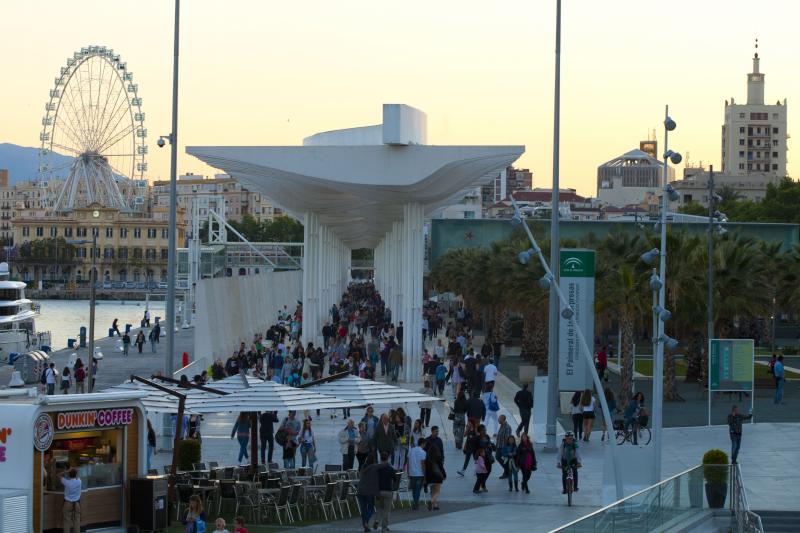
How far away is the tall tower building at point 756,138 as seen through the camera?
171 metres

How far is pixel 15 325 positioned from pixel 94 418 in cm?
5468

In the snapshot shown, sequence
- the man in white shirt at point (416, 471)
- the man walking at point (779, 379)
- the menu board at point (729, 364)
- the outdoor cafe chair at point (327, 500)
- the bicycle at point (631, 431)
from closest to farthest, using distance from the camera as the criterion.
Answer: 1. the outdoor cafe chair at point (327, 500)
2. the man in white shirt at point (416, 471)
3. the bicycle at point (631, 431)
4. the menu board at point (729, 364)
5. the man walking at point (779, 379)

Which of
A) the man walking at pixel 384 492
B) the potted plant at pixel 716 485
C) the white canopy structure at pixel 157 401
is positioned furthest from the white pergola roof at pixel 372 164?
the man walking at pixel 384 492

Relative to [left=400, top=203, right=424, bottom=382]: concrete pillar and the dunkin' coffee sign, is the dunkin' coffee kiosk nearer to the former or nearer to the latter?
the dunkin' coffee sign

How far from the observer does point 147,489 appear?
659 inches

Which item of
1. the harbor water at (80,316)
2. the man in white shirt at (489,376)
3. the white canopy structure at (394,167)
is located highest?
the white canopy structure at (394,167)

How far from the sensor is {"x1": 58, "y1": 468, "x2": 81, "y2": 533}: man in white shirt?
1562cm

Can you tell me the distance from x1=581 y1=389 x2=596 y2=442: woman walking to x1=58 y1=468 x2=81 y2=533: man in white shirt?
13078 mm

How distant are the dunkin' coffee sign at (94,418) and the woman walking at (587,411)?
12.2 meters

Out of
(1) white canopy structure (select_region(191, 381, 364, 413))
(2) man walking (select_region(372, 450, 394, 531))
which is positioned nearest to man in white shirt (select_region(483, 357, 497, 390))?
(1) white canopy structure (select_region(191, 381, 364, 413))

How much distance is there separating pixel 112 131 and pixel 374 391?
300ft

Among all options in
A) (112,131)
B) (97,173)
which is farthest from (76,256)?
(112,131)

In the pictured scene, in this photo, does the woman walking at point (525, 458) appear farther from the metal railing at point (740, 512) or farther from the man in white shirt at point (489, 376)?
the man in white shirt at point (489, 376)

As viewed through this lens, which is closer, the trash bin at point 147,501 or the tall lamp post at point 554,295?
the trash bin at point 147,501
